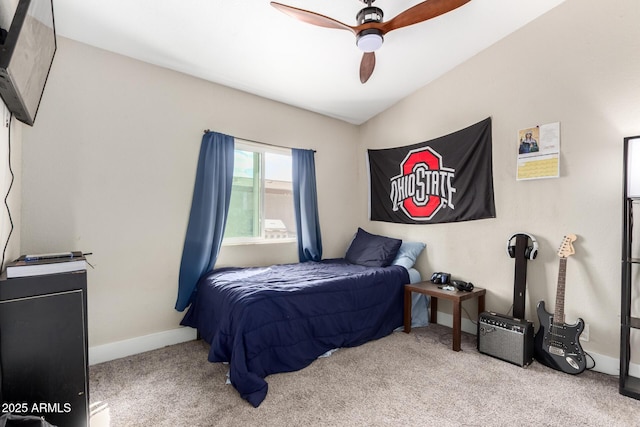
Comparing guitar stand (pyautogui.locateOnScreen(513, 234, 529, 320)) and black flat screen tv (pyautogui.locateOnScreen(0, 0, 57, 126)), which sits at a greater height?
black flat screen tv (pyautogui.locateOnScreen(0, 0, 57, 126))

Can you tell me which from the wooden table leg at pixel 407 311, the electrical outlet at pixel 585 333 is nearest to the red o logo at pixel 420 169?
the wooden table leg at pixel 407 311

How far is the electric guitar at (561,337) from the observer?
212cm

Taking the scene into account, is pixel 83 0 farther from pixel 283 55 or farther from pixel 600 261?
pixel 600 261

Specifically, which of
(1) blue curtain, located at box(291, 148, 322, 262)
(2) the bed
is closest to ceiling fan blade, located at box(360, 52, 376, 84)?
(1) blue curtain, located at box(291, 148, 322, 262)

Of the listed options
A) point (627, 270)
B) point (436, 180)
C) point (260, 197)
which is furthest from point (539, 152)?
point (260, 197)

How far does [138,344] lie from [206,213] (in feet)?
3.92

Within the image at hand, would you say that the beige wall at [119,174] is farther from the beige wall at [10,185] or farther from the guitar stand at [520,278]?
the guitar stand at [520,278]

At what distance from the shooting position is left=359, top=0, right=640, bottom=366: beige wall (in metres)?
2.11

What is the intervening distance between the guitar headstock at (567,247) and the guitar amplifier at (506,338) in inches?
22.8

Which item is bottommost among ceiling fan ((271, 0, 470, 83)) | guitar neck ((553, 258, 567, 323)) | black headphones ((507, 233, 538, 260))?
guitar neck ((553, 258, 567, 323))

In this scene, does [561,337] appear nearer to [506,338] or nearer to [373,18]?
[506,338]

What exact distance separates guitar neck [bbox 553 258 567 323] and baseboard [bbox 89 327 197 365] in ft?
9.68

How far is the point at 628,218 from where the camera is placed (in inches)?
74.8

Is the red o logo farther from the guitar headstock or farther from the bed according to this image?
the guitar headstock
